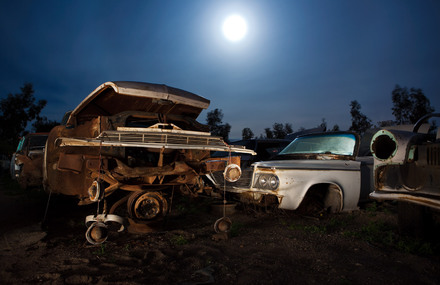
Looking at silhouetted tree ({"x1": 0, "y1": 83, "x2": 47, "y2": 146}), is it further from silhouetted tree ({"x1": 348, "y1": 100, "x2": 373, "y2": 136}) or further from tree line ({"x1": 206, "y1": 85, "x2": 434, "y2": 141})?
silhouetted tree ({"x1": 348, "y1": 100, "x2": 373, "y2": 136})

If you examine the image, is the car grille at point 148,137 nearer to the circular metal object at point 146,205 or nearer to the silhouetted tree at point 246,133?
the circular metal object at point 146,205

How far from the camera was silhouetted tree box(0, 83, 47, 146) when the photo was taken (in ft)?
73.2

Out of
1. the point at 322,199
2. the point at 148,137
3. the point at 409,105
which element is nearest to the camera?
the point at 148,137

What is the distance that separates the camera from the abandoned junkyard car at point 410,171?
95.7 inches

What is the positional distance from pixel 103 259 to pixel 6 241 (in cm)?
165

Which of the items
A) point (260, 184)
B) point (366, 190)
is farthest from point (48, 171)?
point (366, 190)

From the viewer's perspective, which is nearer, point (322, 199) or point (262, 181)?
point (262, 181)

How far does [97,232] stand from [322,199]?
3481 mm

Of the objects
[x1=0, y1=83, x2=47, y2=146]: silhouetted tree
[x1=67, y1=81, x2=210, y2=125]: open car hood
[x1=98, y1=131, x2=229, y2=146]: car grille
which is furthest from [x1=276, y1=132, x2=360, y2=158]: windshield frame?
[x1=0, y1=83, x2=47, y2=146]: silhouetted tree

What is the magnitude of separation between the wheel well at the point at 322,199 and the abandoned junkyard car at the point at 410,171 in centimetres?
115

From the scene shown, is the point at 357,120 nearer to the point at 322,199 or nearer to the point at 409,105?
the point at 409,105

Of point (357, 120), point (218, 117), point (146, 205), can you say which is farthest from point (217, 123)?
point (146, 205)

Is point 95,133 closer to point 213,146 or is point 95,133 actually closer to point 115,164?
point 115,164

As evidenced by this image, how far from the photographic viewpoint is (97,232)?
2.82 m
